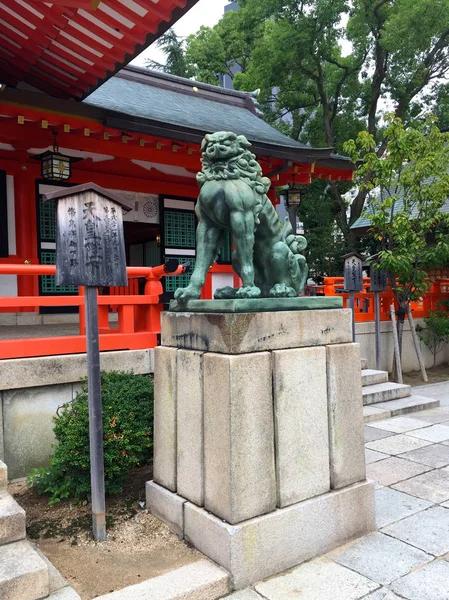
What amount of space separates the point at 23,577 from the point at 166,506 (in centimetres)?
114

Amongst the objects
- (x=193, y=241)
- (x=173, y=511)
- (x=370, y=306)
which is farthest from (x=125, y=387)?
(x=370, y=306)

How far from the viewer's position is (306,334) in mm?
3205

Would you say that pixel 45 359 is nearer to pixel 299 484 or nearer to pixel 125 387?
pixel 125 387

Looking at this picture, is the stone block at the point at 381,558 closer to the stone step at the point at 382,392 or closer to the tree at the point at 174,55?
the stone step at the point at 382,392

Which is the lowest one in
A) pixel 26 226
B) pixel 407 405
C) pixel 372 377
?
pixel 407 405

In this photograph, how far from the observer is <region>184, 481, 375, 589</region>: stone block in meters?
2.77

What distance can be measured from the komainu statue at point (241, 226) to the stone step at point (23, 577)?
180cm

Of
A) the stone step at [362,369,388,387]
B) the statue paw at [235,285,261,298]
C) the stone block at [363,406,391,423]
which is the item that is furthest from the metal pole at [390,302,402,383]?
the statue paw at [235,285,261,298]

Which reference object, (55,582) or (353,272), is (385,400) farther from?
(55,582)

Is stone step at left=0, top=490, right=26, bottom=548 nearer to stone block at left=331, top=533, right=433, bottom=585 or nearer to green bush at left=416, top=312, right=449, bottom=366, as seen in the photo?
stone block at left=331, top=533, right=433, bottom=585

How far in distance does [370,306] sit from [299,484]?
7405mm

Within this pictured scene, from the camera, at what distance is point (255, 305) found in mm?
3004

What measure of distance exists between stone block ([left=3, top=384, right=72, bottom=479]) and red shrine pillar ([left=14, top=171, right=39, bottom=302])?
3706 millimetres

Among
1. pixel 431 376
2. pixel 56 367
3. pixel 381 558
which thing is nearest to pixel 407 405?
pixel 431 376
